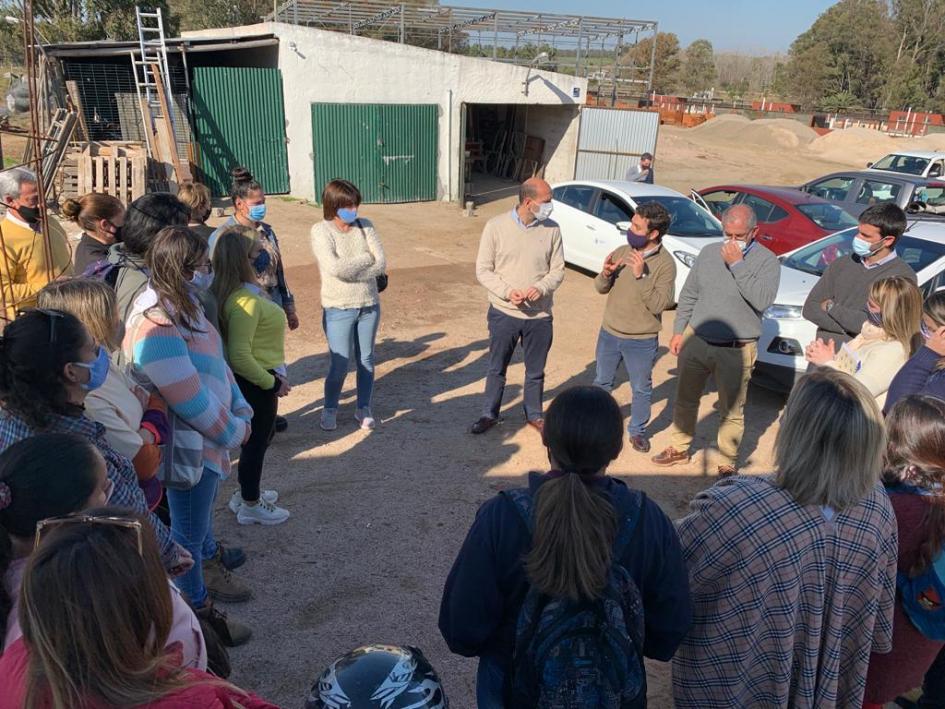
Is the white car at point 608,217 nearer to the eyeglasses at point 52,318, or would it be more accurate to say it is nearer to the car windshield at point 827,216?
the car windshield at point 827,216

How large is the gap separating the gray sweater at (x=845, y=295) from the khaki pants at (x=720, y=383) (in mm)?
509

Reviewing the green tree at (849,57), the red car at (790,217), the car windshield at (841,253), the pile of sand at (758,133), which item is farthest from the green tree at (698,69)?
the car windshield at (841,253)

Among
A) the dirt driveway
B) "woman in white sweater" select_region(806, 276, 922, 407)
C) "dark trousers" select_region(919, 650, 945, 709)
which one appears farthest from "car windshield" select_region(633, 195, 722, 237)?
"dark trousers" select_region(919, 650, 945, 709)

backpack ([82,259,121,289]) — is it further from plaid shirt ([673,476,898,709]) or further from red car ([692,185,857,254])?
red car ([692,185,857,254])

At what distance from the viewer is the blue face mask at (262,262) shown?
4.65 m

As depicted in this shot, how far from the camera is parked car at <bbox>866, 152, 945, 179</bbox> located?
14977mm

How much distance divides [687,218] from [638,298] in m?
5.11

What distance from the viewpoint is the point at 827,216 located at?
9656 mm

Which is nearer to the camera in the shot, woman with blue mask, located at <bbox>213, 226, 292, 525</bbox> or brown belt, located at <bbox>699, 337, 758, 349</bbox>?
woman with blue mask, located at <bbox>213, 226, 292, 525</bbox>

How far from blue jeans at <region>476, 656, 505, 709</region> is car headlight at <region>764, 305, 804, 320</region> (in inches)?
197

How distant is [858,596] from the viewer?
7.12 ft

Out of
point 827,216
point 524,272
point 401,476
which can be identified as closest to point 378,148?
point 827,216

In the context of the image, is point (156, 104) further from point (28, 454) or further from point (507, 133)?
point (28, 454)

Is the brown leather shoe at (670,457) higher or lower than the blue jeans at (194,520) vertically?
lower
